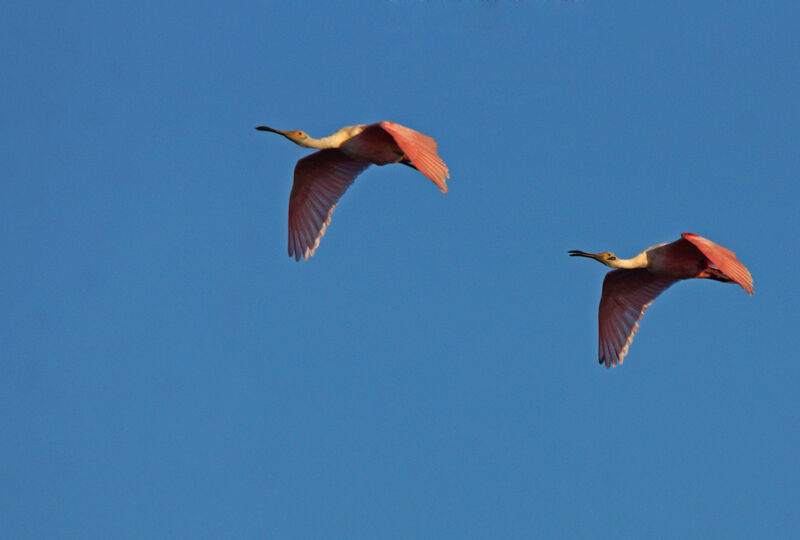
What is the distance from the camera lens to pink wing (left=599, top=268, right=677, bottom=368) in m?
19.4

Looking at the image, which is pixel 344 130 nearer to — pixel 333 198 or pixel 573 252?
pixel 333 198

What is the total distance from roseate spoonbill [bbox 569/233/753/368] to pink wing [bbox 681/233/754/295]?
16.5 inches

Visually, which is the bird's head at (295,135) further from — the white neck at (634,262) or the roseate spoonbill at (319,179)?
the white neck at (634,262)

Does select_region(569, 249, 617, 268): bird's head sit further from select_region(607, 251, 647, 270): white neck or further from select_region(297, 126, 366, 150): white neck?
select_region(297, 126, 366, 150): white neck

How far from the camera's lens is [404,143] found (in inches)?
621

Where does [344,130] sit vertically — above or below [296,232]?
above

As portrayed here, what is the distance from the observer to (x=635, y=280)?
19453 mm

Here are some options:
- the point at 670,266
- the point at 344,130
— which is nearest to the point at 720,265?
the point at 670,266

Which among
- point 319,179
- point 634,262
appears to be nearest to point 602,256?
point 634,262

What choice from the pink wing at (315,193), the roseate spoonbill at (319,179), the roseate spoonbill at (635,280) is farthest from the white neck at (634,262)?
the pink wing at (315,193)

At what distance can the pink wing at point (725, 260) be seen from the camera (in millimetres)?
16188

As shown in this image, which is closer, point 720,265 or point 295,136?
point 720,265

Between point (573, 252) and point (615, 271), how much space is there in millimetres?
774

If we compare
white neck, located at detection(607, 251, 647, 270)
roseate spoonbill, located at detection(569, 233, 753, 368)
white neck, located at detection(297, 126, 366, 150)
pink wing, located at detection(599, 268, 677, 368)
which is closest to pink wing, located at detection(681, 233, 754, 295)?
roseate spoonbill, located at detection(569, 233, 753, 368)
